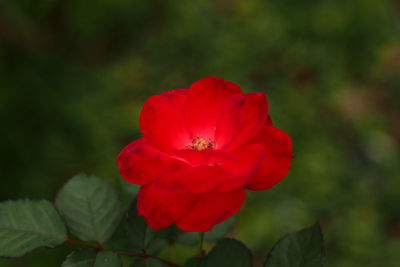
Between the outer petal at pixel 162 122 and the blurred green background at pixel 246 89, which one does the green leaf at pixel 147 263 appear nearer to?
the outer petal at pixel 162 122

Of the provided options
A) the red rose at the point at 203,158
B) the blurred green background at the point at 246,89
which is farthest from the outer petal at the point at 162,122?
the blurred green background at the point at 246,89

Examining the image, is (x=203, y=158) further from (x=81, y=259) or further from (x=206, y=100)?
(x=81, y=259)

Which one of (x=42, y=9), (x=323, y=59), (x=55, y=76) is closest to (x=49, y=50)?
(x=55, y=76)

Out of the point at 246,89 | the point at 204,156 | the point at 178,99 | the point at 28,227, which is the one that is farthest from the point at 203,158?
the point at 246,89

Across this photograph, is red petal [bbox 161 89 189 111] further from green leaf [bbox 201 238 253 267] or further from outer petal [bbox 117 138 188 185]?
green leaf [bbox 201 238 253 267]

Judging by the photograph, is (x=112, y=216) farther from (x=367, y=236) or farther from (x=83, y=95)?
(x=83, y=95)

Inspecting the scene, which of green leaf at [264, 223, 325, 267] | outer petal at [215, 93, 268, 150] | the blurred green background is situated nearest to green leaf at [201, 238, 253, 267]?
green leaf at [264, 223, 325, 267]

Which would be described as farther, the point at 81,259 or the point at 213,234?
the point at 213,234
